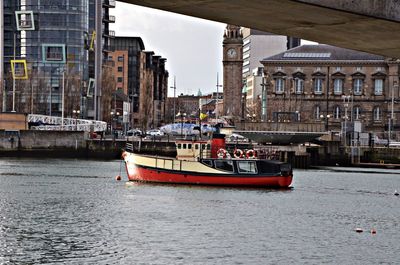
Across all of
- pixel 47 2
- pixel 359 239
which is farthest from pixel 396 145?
pixel 359 239

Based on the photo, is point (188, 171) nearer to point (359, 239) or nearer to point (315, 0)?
point (359, 239)

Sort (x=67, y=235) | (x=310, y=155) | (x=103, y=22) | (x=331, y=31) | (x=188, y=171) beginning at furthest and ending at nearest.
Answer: (x=103, y=22), (x=310, y=155), (x=188, y=171), (x=67, y=235), (x=331, y=31)

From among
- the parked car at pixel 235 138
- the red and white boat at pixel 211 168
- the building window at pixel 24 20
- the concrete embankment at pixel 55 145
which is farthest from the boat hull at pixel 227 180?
the building window at pixel 24 20

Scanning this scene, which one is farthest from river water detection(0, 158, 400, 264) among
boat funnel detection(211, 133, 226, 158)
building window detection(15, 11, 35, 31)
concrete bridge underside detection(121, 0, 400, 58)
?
building window detection(15, 11, 35, 31)

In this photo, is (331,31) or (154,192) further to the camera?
(154,192)

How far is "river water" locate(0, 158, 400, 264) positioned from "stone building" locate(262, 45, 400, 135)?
92068 millimetres

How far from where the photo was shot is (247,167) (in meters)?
76.8

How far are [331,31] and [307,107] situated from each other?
519ft

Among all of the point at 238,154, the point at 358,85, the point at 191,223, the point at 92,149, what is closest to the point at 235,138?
the point at 92,149

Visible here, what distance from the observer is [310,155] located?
11406cm

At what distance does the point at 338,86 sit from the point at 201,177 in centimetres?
10120

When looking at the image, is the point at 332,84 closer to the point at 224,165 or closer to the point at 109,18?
the point at 109,18

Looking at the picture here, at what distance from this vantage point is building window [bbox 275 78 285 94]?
17288 cm

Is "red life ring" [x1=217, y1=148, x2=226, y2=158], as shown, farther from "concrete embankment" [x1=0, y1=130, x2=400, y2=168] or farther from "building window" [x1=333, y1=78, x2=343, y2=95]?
"building window" [x1=333, y1=78, x2=343, y2=95]
